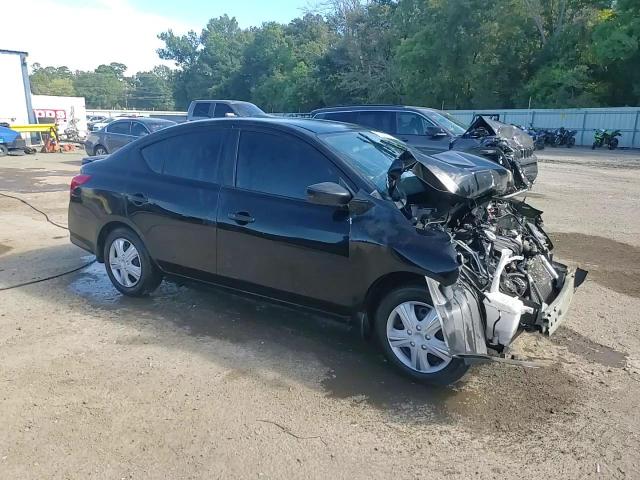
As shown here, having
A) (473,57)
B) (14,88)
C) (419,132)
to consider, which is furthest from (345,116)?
(473,57)

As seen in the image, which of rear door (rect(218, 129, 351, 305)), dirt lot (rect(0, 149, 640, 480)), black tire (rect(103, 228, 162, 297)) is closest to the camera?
dirt lot (rect(0, 149, 640, 480))

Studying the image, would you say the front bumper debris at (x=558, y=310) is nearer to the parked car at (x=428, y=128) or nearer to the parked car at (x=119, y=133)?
the parked car at (x=428, y=128)

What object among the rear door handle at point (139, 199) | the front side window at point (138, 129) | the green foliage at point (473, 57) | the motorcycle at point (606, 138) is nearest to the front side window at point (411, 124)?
the rear door handle at point (139, 199)

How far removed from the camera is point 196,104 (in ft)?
57.5

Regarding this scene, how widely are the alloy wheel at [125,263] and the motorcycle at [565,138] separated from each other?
2989cm

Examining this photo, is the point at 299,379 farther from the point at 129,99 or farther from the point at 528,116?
the point at 129,99

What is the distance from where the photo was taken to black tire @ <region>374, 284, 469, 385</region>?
3459 mm

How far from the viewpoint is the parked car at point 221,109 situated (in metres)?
16.5

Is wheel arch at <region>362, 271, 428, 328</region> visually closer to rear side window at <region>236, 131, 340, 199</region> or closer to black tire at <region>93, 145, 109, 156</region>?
rear side window at <region>236, 131, 340, 199</region>

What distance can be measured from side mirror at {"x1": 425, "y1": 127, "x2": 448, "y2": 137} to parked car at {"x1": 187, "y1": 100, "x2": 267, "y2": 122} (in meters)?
6.69

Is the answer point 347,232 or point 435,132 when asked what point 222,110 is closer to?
point 435,132

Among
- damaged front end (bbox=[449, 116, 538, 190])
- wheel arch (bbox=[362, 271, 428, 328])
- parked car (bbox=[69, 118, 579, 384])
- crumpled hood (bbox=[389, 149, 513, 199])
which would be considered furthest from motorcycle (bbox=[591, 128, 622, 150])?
wheel arch (bbox=[362, 271, 428, 328])

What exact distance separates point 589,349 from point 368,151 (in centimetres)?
238

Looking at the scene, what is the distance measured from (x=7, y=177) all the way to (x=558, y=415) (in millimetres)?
15735
